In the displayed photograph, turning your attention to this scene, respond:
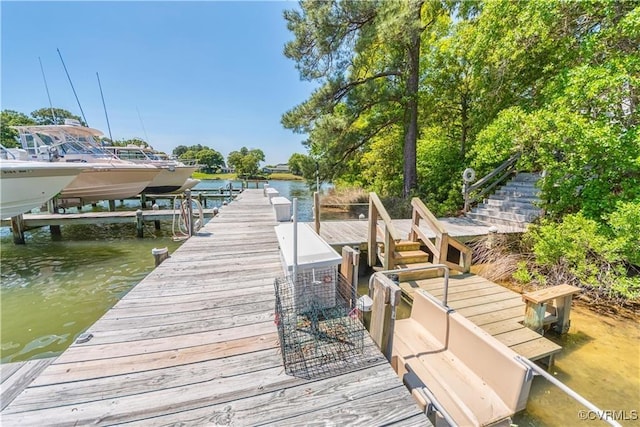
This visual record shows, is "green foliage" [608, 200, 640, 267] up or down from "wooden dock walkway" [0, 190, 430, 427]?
up

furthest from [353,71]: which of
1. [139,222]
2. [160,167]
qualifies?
[160,167]

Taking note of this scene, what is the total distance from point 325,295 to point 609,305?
4.59 metres

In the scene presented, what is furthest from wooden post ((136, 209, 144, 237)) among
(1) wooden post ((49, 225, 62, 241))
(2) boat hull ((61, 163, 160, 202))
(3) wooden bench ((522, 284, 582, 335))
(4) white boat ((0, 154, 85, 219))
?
(3) wooden bench ((522, 284, 582, 335))

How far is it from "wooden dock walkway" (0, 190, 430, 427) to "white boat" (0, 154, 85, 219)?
7.46m

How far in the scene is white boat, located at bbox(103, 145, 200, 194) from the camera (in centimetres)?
A: 1513

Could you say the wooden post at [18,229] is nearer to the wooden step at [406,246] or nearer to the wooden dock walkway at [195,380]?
the wooden dock walkway at [195,380]

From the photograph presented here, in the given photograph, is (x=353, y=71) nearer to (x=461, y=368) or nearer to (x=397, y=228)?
(x=397, y=228)

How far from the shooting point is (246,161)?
5119cm

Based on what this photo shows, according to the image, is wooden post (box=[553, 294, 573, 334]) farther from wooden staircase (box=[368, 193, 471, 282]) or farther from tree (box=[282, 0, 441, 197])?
tree (box=[282, 0, 441, 197])

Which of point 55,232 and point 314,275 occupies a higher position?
point 314,275

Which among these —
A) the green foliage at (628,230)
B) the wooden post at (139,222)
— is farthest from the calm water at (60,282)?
the green foliage at (628,230)

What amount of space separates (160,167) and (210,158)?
56202 mm

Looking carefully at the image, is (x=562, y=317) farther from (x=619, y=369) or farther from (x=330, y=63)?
(x=330, y=63)

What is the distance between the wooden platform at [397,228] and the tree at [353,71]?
2.83 m
